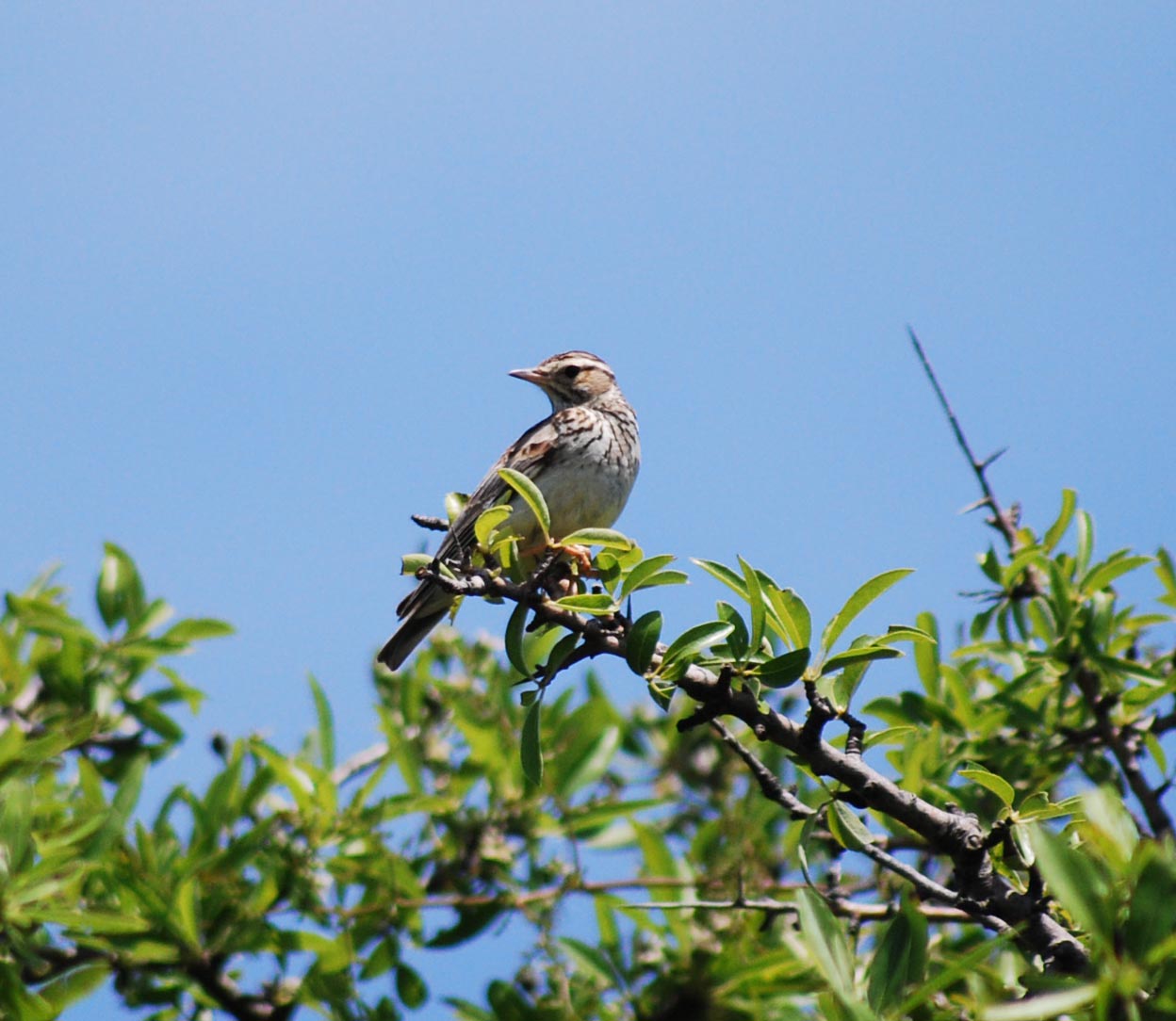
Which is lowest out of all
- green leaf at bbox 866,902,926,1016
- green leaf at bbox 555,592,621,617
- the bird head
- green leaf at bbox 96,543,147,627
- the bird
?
green leaf at bbox 866,902,926,1016

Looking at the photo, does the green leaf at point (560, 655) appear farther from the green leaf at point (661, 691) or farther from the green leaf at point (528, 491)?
the green leaf at point (528, 491)

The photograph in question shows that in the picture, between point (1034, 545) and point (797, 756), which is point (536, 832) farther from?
point (797, 756)

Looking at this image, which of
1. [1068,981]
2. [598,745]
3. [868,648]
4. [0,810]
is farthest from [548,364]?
[1068,981]

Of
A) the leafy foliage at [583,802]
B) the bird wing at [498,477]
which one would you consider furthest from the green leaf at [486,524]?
the bird wing at [498,477]

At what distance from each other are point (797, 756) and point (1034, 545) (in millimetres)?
2316

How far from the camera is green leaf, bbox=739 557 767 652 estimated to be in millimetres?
3141

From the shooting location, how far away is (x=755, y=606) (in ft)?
10.3

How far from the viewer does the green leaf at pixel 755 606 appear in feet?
10.3

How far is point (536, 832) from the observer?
229 inches

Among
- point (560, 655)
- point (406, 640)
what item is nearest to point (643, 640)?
point (560, 655)

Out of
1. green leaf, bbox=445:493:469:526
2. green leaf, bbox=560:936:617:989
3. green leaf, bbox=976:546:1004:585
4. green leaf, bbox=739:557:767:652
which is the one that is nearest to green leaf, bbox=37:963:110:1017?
→ green leaf, bbox=560:936:617:989

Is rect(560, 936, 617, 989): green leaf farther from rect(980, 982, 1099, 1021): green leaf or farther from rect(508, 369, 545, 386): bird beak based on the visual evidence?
rect(508, 369, 545, 386): bird beak

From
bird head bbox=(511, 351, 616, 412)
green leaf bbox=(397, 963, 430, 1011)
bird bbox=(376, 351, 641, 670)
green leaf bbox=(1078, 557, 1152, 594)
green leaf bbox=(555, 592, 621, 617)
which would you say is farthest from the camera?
bird head bbox=(511, 351, 616, 412)

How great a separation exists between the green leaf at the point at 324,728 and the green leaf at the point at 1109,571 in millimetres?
3283
